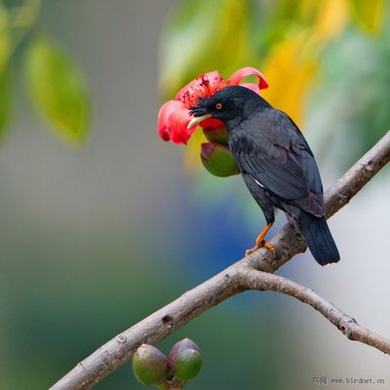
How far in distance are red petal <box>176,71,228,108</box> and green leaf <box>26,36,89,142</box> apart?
0.92 ft

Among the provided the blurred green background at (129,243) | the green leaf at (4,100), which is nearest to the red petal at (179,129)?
the green leaf at (4,100)

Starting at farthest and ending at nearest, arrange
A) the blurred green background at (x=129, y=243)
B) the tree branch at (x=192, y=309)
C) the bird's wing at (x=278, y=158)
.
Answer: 1. the blurred green background at (x=129, y=243)
2. the bird's wing at (x=278, y=158)
3. the tree branch at (x=192, y=309)

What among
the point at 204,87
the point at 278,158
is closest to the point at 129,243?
the point at 278,158

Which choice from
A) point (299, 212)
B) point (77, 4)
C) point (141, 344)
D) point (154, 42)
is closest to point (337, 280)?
point (154, 42)

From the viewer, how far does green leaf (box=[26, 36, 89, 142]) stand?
180 centimetres

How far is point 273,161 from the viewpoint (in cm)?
183

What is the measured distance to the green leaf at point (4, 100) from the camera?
1784 millimetres

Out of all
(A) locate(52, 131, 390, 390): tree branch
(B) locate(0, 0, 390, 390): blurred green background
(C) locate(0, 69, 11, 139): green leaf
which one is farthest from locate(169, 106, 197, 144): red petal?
(B) locate(0, 0, 390, 390): blurred green background

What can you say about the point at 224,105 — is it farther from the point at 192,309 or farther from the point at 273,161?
the point at 192,309

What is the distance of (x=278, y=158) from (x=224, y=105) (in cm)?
26

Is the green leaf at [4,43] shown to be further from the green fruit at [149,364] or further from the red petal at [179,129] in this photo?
the green fruit at [149,364]


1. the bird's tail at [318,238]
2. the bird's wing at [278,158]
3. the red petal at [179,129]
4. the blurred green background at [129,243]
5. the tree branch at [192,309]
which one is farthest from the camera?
the blurred green background at [129,243]

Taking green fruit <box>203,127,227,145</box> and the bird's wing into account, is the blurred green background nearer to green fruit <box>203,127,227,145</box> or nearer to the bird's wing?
the bird's wing

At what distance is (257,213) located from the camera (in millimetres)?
2324
